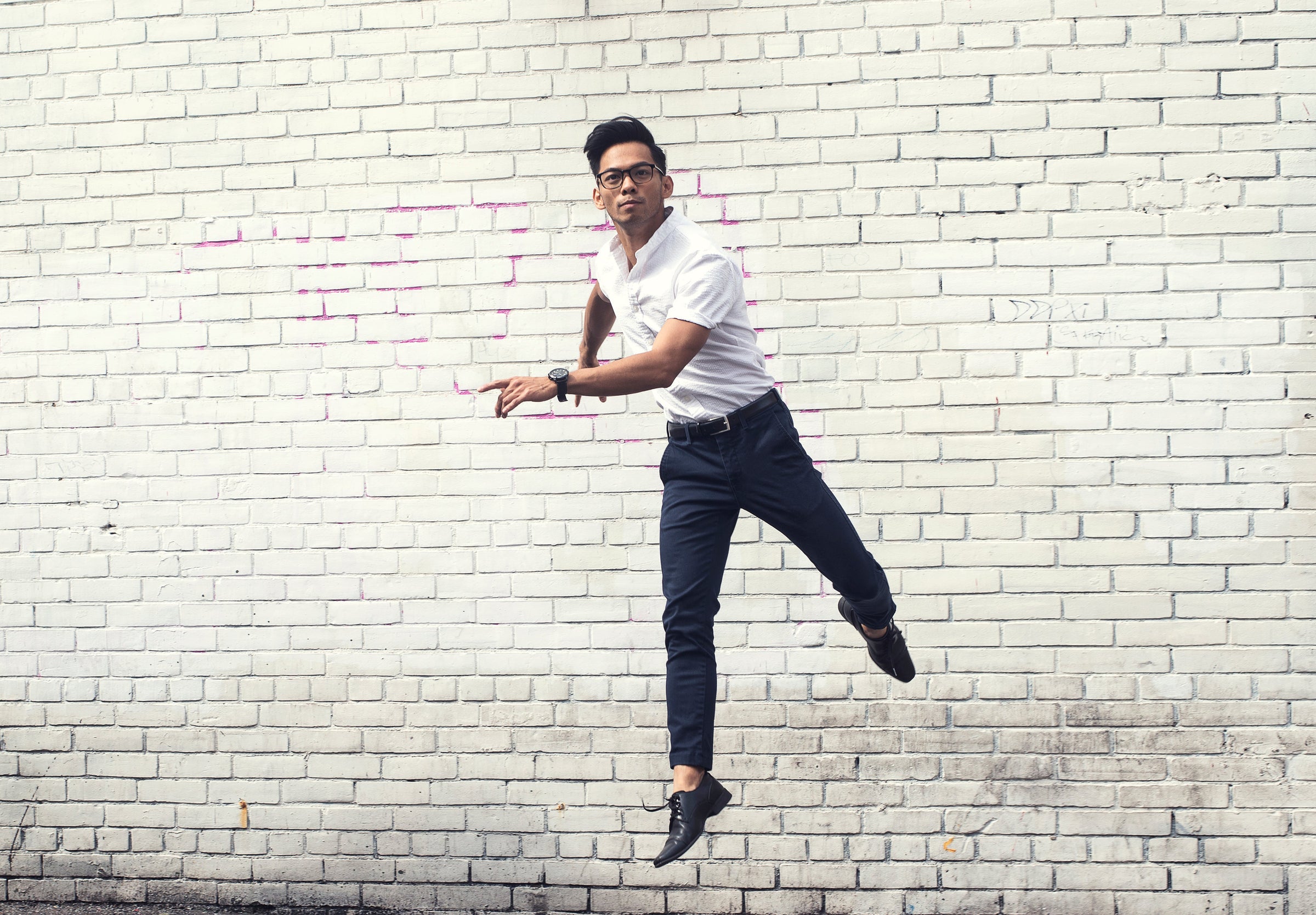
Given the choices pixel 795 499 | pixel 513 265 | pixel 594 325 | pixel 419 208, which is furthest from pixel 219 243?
pixel 795 499

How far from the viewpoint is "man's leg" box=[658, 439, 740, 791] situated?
253 cm

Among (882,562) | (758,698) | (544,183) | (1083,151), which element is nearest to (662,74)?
(544,183)

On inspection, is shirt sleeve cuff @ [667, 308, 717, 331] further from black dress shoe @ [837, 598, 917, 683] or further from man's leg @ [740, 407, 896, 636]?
black dress shoe @ [837, 598, 917, 683]

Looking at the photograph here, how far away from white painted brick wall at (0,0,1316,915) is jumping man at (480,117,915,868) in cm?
76

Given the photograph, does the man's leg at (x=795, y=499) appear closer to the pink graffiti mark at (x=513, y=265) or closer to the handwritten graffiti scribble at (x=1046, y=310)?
the handwritten graffiti scribble at (x=1046, y=310)

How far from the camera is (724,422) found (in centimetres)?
258

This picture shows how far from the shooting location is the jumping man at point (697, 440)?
246 cm

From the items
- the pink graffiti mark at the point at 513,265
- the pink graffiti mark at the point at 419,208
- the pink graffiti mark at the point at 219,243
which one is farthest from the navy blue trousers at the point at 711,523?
the pink graffiti mark at the point at 219,243

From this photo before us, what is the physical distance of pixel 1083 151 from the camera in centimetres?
332

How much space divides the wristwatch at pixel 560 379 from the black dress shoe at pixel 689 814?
1086mm

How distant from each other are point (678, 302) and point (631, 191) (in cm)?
32

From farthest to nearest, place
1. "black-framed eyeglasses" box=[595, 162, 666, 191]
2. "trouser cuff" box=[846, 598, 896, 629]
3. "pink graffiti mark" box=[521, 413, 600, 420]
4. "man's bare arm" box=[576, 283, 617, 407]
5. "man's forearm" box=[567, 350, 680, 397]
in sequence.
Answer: "pink graffiti mark" box=[521, 413, 600, 420]
"man's bare arm" box=[576, 283, 617, 407]
"trouser cuff" box=[846, 598, 896, 629]
"black-framed eyeglasses" box=[595, 162, 666, 191]
"man's forearm" box=[567, 350, 680, 397]

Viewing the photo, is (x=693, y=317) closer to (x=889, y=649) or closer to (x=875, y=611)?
(x=875, y=611)

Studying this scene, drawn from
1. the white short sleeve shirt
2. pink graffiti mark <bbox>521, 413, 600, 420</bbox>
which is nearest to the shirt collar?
the white short sleeve shirt
